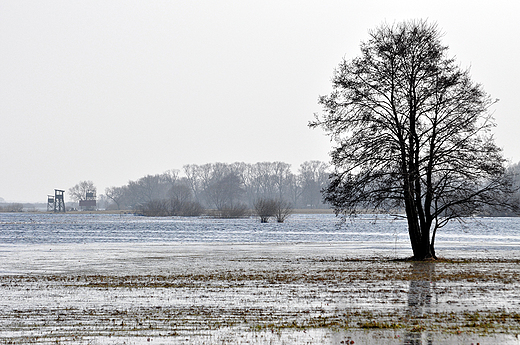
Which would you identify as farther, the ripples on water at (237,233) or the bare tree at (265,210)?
the bare tree at (265,210)

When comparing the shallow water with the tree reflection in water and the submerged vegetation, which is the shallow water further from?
the submerged vegetation

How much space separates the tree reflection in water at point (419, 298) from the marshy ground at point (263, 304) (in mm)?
28

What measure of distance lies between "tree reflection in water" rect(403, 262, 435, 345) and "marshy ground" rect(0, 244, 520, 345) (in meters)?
0.03

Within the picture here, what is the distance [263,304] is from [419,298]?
4.31 metres

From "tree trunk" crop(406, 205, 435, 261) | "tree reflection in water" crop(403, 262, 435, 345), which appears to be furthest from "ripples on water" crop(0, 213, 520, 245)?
"tree reflection in water" crop(403, 262, 435, 345)

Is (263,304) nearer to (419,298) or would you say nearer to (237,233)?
(419,298)

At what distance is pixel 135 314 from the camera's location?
14453 millimetres

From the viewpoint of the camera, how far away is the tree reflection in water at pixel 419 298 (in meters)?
11.0

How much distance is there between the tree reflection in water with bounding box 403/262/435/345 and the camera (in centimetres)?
1101

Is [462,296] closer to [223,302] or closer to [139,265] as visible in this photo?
[223,302]

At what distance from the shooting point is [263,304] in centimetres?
1584

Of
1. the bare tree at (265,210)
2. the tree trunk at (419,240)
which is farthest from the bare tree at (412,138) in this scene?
the bare tree at (265,210)

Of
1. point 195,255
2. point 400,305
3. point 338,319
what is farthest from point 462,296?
point 195,255

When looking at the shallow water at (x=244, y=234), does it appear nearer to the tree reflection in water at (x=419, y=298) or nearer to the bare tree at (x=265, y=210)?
the tree reflection in water at (x=419, y=298)
